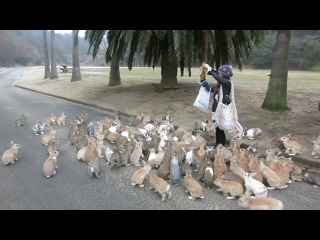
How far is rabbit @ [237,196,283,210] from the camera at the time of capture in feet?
17.4

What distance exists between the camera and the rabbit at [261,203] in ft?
17.4

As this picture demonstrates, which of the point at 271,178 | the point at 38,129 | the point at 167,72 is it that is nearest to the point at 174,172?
the point at 271,178

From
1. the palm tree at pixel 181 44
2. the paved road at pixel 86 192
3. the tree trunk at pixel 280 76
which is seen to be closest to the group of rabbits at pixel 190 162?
the paved road at pixel 86 192

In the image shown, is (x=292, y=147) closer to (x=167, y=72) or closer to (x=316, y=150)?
(x=316, y=150)

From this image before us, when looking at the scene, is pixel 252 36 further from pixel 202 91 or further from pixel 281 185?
pixel 281 185

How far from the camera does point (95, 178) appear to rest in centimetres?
714

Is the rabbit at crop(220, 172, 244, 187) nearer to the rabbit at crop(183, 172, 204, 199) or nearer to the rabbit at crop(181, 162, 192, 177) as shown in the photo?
the rabbit at crop(183, 172, 204, 199)

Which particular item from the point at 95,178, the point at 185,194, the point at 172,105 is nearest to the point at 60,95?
the point at 172,105

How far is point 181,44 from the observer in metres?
13.8

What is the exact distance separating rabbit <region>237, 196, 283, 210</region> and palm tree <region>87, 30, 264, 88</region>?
9032mm

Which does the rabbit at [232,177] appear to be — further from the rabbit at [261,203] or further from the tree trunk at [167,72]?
the tree trunk at [167,72]

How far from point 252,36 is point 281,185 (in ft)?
38.4

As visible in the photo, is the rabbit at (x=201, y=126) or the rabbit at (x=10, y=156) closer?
the rabbit at (x=10, y=156)

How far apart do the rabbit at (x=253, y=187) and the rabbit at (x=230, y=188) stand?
0.10 m
